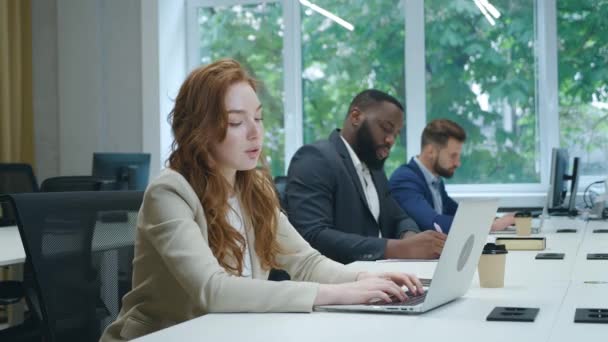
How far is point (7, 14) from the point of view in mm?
6719

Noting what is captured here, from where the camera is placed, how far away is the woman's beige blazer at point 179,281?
5.49 ft

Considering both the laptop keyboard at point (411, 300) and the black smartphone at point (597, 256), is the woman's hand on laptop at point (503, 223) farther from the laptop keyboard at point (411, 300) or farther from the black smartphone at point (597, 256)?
the laptop keyboard at point (411, 300)

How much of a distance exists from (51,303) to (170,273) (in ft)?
0.85

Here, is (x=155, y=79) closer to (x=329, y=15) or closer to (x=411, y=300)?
(x=329, y=15)

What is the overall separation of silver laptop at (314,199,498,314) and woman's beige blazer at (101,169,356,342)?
0.34 ft

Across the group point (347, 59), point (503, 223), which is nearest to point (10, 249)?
point (503, 223)

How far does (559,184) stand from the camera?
5.26 metres

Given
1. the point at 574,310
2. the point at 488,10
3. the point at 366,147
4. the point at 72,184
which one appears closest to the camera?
the point at 574,310

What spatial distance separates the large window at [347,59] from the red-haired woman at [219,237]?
4526mm

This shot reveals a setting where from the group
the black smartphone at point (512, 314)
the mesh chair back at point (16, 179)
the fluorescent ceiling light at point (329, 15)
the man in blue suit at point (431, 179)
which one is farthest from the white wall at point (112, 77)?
the black smartphone at point (512, 314)

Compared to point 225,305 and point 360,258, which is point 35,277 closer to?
point 225,305

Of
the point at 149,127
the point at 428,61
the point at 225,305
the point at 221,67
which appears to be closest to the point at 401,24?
the point at 428,61

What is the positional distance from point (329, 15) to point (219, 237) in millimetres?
5006

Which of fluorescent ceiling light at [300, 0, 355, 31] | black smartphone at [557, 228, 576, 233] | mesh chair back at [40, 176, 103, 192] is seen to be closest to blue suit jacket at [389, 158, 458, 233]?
black smartphone at [557, 228, 576, 233]
